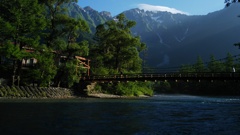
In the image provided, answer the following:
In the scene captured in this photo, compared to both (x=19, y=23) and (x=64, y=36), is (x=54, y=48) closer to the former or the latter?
(x=64, y=36)

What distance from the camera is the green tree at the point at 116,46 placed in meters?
65.5

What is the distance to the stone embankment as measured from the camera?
39.3m

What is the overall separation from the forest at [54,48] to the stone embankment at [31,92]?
153cm

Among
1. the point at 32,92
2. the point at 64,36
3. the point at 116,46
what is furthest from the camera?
the point at 116,46

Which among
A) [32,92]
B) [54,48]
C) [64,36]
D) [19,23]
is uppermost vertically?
[19,23]

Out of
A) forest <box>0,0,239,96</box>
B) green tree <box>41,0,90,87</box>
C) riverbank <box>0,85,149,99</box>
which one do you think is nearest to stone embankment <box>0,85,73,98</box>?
riverbank <box>0,85,149,99</box>

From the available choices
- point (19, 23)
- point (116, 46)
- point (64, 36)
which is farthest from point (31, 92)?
point (116, 46)

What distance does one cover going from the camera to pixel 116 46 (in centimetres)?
6756

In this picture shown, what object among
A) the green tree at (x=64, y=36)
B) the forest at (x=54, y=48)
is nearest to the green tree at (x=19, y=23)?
the forest at (x=54, y=48)

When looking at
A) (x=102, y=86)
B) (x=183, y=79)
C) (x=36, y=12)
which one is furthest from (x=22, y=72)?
(x=183, y=79)

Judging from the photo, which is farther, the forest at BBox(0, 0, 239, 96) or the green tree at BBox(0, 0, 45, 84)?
the forest at BBox(0, 0, 239, 96)

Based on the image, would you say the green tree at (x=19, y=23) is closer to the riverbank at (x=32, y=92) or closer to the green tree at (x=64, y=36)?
the riverbank at (x=32, y=92)

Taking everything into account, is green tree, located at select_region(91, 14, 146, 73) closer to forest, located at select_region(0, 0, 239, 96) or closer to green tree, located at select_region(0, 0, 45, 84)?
forest, located at select_region(0, 0, 239, 96)

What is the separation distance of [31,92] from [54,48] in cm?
1100
